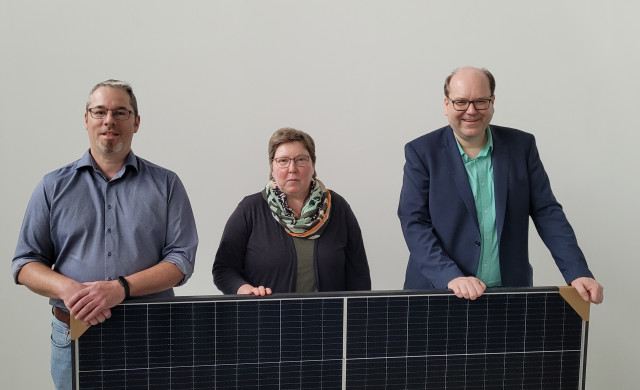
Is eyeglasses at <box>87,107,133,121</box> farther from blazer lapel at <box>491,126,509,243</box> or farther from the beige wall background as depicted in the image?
the beige wall background

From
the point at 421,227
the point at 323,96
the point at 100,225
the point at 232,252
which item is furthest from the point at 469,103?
the point at 323,96

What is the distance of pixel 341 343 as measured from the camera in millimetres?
2775

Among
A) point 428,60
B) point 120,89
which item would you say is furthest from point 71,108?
point 428,60

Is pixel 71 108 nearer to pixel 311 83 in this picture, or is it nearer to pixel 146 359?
pixel 311 83

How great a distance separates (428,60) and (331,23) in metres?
0.72

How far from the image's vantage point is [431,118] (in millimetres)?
4938

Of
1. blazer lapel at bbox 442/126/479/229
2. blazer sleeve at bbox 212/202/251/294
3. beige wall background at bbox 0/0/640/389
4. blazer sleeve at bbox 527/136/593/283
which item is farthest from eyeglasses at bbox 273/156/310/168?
beige wall background at bbox 0/0/640/389

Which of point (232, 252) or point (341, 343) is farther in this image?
point (232, 252)

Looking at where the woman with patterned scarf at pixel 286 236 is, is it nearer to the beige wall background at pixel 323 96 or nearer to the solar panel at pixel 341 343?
the solar panel at pixel 341 343

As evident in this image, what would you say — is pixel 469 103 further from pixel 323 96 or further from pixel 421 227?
pixel 323 96

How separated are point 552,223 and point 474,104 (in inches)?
25.6

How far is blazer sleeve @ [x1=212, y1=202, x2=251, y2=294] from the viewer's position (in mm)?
3238

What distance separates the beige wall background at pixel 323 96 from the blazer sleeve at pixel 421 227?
1.77m

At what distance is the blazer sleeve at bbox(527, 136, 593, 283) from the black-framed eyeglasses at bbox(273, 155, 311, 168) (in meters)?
1.01
